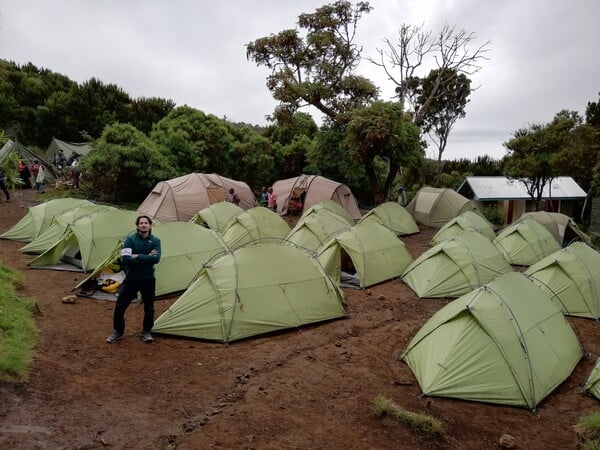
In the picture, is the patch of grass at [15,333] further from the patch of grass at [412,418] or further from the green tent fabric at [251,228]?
the green tent fabric at [251,228]

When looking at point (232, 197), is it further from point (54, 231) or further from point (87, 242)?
point (87, 242)

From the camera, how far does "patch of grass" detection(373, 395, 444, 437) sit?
5.22 m

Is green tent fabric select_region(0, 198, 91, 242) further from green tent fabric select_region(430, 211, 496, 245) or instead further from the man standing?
green tent fabric select_region(430, 211, 496, 245)

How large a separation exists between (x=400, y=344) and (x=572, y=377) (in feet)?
8.94

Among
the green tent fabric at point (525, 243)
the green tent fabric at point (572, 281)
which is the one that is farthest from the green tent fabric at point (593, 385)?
the green tent fabric at point (525, 243)

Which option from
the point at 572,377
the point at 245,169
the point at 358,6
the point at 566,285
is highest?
the point at 358,6

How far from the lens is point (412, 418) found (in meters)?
5.37

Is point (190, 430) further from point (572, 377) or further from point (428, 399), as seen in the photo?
point (572, 377)

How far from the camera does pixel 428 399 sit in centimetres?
623

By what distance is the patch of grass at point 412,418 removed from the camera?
5.22 metres

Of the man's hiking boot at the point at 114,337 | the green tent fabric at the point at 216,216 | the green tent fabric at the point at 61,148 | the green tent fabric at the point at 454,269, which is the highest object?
the green tent fabric at the point at 61,148

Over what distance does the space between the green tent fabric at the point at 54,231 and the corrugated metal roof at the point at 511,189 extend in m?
22.5

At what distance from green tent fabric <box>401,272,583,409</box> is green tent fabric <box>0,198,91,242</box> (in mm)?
12302

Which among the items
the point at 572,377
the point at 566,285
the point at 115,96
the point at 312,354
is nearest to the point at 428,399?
the point at 312,354
